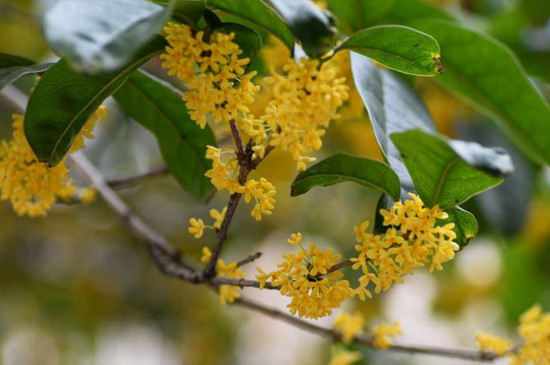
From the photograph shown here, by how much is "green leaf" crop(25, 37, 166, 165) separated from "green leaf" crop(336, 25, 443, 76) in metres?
0.24

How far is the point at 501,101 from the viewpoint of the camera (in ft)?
3.33

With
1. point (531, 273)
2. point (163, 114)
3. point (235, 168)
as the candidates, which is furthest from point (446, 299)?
point (235, 168)

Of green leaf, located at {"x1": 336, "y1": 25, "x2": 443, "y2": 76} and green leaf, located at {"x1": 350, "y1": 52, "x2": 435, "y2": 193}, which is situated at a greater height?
green leaf, located at {"x1": 336, "y1": 25, "x2": 443, "y2": 76}

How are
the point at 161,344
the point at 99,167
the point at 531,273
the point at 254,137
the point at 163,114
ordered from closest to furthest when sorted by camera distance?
the point at 254,137 < the point at 163,114 < the point at 531,273 < the point at 99,167 < the point at 161,344

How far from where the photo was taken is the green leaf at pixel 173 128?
86 cm

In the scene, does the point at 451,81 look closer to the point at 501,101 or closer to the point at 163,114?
the point at 501,101

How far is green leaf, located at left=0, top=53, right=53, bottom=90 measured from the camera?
2.16 ft

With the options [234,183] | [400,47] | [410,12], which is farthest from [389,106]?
[410,12]

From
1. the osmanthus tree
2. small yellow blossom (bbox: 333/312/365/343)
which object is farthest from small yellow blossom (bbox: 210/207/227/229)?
small yellow blossom (bbox: 333/312/365/343)

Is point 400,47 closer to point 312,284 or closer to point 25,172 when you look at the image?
point 312,284

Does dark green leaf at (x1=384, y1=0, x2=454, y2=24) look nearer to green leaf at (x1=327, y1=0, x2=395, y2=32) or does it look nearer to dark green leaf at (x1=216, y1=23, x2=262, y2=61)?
green leaf at (x1=327, y1=0, x2=395, y2=32)

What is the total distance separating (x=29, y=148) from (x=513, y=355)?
26.9 inches

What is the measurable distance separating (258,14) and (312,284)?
10.9 inches

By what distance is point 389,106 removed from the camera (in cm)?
82
